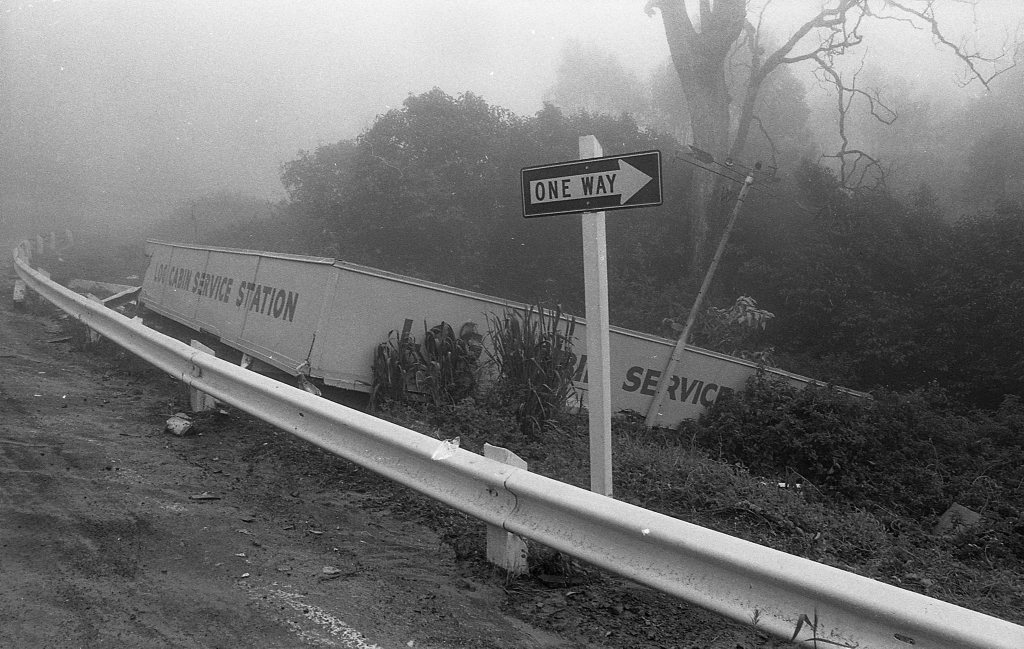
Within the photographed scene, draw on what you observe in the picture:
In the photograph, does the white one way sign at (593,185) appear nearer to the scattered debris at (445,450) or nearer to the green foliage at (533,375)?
the scattered debris at (445,450)

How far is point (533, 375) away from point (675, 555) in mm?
4010

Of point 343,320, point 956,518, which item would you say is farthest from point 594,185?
point 956,518

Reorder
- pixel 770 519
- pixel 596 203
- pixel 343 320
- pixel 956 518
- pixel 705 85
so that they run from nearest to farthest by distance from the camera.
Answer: pixel 596 203 < pixel 770 519 < pixel 956 518 < pixel 343 320 < pixel 705 85

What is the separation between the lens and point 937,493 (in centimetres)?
840

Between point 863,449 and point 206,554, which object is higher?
point 863,449

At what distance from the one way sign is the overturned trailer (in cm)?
384

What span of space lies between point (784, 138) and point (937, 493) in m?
25.8

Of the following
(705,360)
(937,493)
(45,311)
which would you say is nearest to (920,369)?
(705,360)

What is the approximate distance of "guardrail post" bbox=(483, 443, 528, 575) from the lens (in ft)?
11.5

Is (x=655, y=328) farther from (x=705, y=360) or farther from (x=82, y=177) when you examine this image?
(x=82, y=177)

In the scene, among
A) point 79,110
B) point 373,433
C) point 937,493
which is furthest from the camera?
point 79,110

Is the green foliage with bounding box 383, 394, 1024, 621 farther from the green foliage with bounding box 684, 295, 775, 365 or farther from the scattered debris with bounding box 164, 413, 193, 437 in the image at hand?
the green foliage with bounding box 684, 295, 775, 365

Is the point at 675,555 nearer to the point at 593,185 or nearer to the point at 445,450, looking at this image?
the point at 445,450

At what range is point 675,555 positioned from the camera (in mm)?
2883
